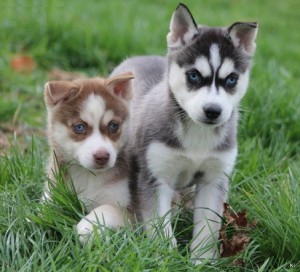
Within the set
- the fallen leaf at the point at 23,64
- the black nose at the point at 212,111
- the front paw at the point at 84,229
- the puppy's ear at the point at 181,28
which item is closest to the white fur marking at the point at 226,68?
the black nose at the point at 212,111

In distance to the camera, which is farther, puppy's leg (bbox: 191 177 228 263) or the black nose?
puppy's leg (bbox: 191 177 228 263)

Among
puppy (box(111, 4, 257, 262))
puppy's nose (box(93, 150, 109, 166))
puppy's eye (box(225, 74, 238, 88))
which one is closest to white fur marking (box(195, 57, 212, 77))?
puppy (box(111, 4, 257, 262))

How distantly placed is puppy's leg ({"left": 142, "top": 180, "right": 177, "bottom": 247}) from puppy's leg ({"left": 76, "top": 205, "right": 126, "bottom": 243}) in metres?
0.18

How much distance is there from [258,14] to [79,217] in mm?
8951

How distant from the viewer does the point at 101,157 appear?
4.46 m

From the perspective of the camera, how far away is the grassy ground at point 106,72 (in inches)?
160

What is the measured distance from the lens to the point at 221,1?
13.0 metres

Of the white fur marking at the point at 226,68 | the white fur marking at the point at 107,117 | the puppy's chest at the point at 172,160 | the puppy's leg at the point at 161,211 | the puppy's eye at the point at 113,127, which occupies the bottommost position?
the puppy's leg at the point at 161,211

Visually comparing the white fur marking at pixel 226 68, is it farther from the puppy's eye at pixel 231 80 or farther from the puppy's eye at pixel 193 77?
the puppy's eye at pixel 193 77

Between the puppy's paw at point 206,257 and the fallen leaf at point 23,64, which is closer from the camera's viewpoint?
the puppy's paw at point 206,257

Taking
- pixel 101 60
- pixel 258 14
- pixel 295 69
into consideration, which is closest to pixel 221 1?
pixel 258 14

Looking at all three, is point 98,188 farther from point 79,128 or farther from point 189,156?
point 189,156

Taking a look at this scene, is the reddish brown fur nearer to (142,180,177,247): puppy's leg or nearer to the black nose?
(142,180,177,247): puppy's leg

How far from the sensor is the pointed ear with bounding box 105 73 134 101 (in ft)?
15.7
